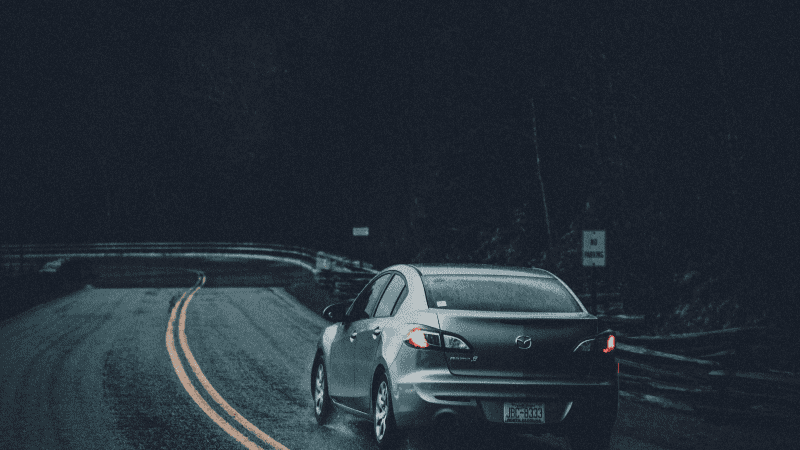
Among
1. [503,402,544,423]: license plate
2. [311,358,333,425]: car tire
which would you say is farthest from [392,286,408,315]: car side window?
[311,358,333,425]: car tire

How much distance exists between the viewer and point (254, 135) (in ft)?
291

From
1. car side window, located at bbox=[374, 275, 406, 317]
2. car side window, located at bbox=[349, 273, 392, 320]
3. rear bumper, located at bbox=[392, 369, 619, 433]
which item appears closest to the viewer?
rear bumper, located at bbox=[392, 369, 619, 433]

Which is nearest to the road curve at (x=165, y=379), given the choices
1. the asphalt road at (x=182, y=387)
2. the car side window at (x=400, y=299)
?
the asphalt road at (x=182, y=387)

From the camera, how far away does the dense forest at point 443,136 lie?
69.3 feet

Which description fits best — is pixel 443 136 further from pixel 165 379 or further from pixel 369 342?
→ pixel 369 342

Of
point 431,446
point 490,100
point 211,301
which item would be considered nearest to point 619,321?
point 431,446

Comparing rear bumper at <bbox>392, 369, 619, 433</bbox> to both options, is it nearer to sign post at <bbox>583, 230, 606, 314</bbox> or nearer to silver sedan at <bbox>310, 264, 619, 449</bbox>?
silver sedan at <bbox>310, 264, 619, 449</bbox>

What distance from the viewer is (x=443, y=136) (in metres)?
45.4

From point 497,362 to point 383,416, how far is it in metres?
1.23

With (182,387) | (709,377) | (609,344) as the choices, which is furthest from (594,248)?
(609,344)

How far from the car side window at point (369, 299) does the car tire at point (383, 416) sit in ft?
2.92

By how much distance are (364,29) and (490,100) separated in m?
27.2

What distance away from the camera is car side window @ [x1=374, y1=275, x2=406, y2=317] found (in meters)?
7.49

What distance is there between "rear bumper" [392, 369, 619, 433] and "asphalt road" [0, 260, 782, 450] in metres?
0.23
